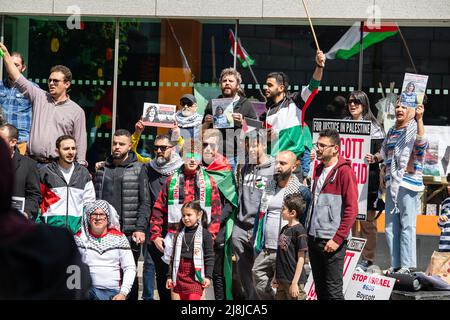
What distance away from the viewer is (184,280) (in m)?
7.82

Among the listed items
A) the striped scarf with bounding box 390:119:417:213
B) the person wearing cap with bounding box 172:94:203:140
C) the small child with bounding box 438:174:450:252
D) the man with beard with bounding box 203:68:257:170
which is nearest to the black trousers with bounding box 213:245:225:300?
the man with beard with bounding box 203:68:257:170

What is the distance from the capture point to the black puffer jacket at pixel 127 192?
28.0 ft

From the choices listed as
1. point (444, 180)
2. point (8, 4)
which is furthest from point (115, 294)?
point (8, 4)

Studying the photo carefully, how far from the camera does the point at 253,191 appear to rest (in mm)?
8297

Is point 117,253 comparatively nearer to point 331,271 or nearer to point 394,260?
point 331,271

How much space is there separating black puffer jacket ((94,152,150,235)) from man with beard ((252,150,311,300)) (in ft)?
3.67

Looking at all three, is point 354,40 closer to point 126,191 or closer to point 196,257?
point 126,191

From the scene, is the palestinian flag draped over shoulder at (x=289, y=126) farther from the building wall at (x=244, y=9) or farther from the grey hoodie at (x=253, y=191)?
the building wall at (x=244, y=9)

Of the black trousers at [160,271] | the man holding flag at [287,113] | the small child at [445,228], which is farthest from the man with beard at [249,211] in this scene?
the small child at [445,228]

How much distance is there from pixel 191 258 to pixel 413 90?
2920mm

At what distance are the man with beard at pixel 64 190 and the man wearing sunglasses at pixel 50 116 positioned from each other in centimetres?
40

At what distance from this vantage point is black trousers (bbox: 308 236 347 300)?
24.9 ft
